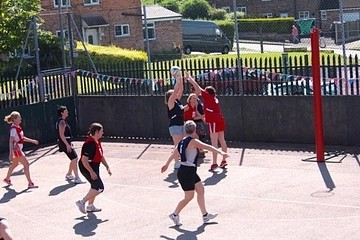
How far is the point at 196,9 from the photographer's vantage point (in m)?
58.2

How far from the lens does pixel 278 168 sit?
55.7ft

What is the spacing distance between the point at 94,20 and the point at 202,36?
6.55 meters

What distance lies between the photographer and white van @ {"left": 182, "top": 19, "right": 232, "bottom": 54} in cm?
4794

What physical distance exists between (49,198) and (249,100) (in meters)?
6.52

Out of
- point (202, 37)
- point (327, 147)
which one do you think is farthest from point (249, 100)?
point (202, 37)

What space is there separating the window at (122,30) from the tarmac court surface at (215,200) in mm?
31103

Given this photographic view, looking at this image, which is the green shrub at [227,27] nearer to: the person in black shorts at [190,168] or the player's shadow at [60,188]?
the player's shadow at [60,188]

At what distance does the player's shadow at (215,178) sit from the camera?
16016 millimetres

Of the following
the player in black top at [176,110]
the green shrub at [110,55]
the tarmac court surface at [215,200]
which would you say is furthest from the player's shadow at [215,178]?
the green shrub at [110,55]

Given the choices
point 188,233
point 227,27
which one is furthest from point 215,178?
point 227,27

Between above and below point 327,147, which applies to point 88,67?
above

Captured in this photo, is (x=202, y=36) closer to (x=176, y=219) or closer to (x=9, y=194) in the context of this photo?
(x=9, y=194)

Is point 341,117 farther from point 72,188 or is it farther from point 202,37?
point 202,37

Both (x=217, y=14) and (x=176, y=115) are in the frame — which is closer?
(x=176, y=115)
